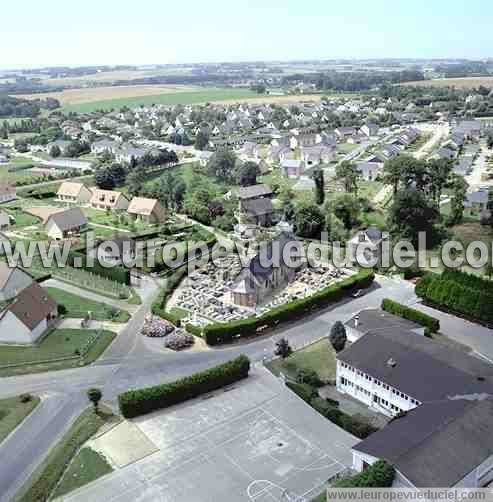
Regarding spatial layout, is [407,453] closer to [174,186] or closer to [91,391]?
[91,391]

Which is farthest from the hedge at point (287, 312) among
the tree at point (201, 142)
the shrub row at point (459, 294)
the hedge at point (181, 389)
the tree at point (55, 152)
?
the tree at point (55, 152)

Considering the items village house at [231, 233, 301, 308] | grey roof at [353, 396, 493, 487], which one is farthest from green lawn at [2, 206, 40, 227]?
grey roof at [353, 396, 493, 487]

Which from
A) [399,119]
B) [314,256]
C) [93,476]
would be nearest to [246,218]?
[314,256]

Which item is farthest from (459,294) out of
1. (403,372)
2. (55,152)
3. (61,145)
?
(61,145)

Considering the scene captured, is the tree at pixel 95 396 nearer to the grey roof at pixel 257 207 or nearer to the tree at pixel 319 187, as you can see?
the grey roof at pixel 257 207

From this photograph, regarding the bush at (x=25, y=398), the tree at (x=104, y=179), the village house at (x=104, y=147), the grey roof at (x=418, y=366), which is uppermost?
the village house at (x=104, y=147)

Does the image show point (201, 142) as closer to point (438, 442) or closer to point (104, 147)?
point (104, 147)
